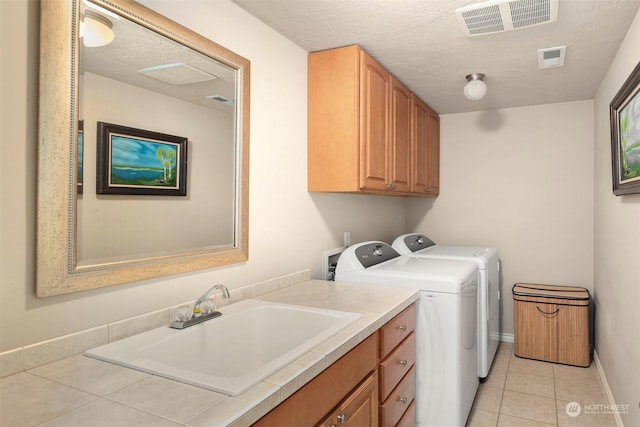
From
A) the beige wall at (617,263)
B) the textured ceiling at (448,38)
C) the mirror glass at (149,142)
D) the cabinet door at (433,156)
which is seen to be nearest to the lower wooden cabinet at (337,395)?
the mirror glass at (149,142)

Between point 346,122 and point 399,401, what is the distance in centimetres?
144

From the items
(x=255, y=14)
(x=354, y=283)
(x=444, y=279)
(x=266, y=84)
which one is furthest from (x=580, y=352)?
(x=255, y=14)

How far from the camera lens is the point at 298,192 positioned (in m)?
2.24

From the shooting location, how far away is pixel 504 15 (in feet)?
6.01

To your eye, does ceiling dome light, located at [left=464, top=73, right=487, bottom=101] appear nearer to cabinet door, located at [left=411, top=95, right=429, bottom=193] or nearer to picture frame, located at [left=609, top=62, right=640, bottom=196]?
cabinet door, located at [left=411, top=95, right=429, bottom=193]

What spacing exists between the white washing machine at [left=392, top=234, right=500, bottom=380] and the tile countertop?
5.81ft

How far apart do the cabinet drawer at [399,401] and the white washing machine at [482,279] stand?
93 cm

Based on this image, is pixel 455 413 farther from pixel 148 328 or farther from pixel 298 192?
pixel 148 328

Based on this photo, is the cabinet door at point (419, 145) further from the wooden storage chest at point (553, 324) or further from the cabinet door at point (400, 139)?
the wooden storage chest at point (553, 324)

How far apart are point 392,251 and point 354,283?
2.31 feet

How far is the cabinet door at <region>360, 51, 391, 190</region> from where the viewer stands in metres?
2.22

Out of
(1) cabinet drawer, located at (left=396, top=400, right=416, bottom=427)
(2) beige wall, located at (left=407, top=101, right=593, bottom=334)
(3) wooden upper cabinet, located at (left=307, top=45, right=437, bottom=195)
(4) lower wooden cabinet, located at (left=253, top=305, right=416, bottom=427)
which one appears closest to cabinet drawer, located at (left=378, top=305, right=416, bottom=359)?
(4) lower wooden cabinet, located at (left=253, top=305, right=416, bottom=427)

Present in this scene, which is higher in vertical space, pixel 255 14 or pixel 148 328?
pixel 255 14

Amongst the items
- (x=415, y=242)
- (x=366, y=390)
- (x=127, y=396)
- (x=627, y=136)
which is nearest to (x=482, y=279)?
(x=415, y=242)
